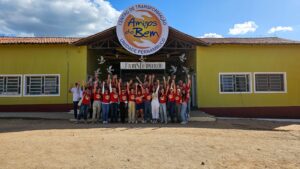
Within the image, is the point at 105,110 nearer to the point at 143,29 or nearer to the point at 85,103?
the point at 85,103

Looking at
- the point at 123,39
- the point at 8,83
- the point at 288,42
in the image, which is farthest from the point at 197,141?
A: the point at 8,83

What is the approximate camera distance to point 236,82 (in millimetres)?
15492

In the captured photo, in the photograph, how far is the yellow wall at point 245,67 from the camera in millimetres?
15102

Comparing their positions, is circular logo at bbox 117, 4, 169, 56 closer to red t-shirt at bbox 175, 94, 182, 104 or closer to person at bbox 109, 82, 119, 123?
person at bbox 109, 82, 119, 123

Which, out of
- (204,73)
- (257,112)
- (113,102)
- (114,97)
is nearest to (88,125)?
(113,102)

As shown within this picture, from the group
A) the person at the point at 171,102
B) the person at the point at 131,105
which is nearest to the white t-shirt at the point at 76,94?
the person at the point at 131,105

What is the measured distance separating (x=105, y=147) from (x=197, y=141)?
2551mm

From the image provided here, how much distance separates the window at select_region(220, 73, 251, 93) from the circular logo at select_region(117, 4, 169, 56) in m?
4.01

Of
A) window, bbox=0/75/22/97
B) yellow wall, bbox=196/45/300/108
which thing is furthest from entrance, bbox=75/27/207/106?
window, bbox=0/75/22/97

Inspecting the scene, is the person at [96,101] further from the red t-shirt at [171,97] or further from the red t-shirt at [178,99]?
the red t-shirt at [178,99]

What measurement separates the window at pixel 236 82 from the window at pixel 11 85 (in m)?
10.2

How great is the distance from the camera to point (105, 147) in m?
7.35

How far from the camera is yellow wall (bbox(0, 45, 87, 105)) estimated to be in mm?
14906

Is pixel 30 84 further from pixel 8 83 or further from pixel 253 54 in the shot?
pixel 253 54
